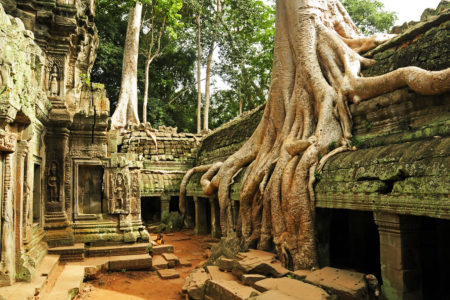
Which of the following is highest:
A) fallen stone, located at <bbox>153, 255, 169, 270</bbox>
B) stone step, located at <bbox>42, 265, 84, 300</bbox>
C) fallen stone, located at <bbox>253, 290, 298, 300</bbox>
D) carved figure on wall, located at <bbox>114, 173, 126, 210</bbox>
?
carved figure on wall, located at <bbox>114, 173, 126, 210</bbox>

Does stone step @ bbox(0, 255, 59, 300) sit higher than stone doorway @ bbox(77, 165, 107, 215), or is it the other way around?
stone doorway @ bbox(77, 165, 107, 215)

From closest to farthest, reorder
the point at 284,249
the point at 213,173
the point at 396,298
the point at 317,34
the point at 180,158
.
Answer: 1. the point at 396,298
2. the point at 284,249
3. the point at 317,34
4. the point at 213,173
5. the point at 180,158

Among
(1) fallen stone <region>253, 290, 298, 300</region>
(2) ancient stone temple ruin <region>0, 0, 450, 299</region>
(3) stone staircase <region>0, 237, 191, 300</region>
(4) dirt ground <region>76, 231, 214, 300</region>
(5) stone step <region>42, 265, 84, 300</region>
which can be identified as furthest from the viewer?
(4) dirt ground <region>76, 231, 214, 300</region>

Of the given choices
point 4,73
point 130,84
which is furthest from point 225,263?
point 130,84

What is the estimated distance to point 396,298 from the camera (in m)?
4.50

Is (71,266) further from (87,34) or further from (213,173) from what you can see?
(87,34)

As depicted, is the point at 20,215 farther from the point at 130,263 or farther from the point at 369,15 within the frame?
the point at 369,15

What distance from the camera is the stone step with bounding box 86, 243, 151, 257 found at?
741 centimetres

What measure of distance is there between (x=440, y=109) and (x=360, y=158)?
53.6 inches

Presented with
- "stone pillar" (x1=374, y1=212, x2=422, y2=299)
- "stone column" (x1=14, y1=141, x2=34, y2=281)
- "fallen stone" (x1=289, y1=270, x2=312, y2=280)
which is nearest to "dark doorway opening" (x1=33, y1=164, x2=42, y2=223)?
"stone column" (x1=14, y1=141, x2=34, y2=281)

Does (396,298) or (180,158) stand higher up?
(180,158)

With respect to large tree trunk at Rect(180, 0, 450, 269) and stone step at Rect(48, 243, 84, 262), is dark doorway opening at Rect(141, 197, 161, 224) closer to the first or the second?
large tree trunk at Rect(180, 0, 450, 269)

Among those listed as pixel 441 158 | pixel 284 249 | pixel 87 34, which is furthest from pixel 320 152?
pixel 87 34

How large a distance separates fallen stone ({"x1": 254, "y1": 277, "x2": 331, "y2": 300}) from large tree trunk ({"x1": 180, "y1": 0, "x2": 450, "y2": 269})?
928 mm
